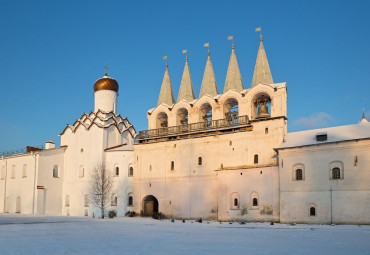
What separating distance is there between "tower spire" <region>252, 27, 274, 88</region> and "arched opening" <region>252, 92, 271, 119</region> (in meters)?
1.07

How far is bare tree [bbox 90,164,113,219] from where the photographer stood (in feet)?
112

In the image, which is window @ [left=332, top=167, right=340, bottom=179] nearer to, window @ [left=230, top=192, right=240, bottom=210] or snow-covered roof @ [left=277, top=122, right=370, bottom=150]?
snow-covered roof @ [left=277, top=122, right=370, bottom=150]

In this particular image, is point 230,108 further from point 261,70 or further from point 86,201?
point 86,201

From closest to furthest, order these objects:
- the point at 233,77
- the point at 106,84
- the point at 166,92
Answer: the point at 233,77 < the point at 166,92 < the point at 106,84

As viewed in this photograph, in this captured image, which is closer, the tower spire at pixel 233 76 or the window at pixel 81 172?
the tower spire at pixel 233 76

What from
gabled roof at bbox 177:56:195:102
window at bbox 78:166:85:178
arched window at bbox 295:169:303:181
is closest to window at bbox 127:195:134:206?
window at bbox 78:166:85:178

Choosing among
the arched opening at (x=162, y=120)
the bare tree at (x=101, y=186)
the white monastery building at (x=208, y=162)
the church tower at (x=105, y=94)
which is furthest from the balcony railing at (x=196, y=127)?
the church tower at (x=105, y=94)

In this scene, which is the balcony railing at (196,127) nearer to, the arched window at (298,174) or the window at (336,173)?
the arched window at (298,174)

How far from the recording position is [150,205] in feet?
114

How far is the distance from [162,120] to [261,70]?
10.9 meters

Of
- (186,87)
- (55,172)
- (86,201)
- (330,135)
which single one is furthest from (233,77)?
(55,172)

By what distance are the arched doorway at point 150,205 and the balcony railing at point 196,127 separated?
18.1 feet

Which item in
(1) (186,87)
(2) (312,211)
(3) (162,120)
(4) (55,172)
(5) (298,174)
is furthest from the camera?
(4) (55,172)

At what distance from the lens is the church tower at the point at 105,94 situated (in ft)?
133
